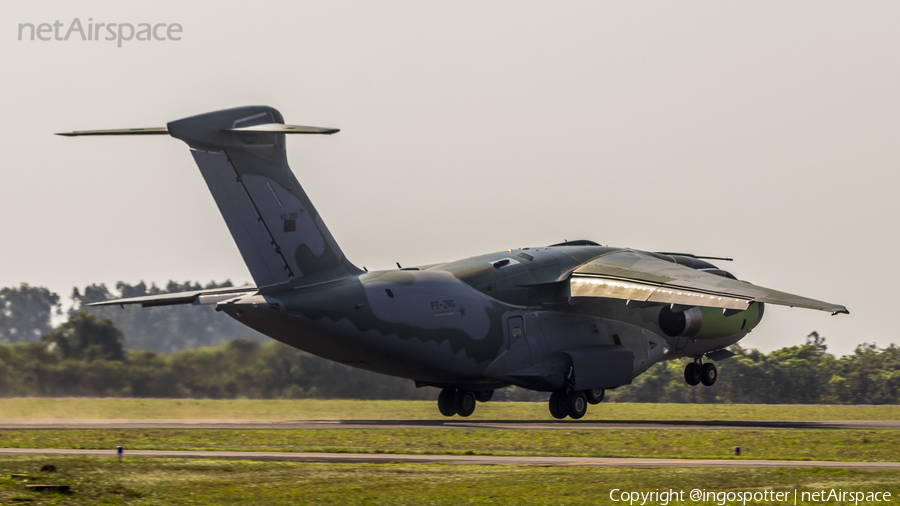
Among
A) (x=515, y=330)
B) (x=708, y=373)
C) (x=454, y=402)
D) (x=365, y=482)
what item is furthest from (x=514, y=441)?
(x=708, y=373)

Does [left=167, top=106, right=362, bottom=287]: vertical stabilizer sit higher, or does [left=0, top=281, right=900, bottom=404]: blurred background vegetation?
[left=167, top=106, right=362, bottom=287]: vertical stabilizer

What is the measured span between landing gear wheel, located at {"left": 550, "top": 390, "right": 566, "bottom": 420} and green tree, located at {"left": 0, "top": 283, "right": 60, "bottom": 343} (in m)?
17.8

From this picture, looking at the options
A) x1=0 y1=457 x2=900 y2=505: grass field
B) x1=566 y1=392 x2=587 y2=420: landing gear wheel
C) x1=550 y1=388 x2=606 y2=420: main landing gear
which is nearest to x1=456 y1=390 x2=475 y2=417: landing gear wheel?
x1=550 y1=388 x2=606 y2=420: main landing gear

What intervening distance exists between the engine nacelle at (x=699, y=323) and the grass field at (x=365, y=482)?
15577mm

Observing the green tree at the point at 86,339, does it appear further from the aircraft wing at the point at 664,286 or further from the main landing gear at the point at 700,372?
the main landing gear at the point at 700,372

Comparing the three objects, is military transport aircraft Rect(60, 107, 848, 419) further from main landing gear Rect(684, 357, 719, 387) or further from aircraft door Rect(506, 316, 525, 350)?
main landing gear Rect(684, 357, 719, 387)

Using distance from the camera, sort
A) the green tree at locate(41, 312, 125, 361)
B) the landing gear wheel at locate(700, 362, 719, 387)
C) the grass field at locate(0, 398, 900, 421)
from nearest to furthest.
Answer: the grass field at locate(0, 398, 900, 421) < the green tree at locate(41, 312, 125, 361) < the landing gear wheel at locate(700, 362, 719, 387)

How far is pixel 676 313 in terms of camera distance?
1377 inches

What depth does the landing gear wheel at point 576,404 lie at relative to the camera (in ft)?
107

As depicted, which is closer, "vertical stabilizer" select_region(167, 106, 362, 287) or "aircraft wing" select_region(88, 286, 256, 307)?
"vertical stabilizer" select_region(167, 106, 362, 287)

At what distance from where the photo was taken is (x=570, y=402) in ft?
106

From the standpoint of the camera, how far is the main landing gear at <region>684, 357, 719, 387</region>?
3850 centimetres

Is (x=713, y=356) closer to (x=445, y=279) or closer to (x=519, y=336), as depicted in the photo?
(x=519, y=336)

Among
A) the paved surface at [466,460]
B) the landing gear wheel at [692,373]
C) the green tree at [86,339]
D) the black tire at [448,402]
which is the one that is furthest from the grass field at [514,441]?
the landing gear wheel at [692,373]
